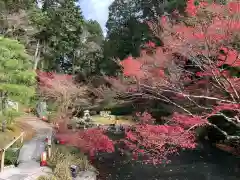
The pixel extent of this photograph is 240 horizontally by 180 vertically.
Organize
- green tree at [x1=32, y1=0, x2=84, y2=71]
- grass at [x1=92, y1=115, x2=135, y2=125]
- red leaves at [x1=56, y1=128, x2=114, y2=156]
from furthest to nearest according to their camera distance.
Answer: green tree at [x1=32, y1=0, x2=84, y2=71] → grass at [x1=92, y1=115, x2=135, y2=125] → red leaves at [x1=56, y1=128, x2=114, y2=156]

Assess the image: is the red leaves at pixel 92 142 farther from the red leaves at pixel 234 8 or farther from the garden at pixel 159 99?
the red leaves at pixel 234 8

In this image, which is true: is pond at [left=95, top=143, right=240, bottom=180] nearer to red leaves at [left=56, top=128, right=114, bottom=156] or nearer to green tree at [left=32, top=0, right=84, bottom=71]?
red leaves at [left=56, top=128, right=114, bottom=156]

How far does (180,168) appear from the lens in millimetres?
11836

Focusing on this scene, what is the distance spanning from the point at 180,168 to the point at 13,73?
7.92 m

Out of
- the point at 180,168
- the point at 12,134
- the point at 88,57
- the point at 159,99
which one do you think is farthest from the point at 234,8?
the point at 88,57

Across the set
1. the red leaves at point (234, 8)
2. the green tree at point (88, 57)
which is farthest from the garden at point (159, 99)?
the green tree at point (88, 57)

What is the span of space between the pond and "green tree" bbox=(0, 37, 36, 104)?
14.5ft

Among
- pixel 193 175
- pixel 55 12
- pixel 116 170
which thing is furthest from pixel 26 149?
pixel 55 12

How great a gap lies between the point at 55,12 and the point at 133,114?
11.5 metres

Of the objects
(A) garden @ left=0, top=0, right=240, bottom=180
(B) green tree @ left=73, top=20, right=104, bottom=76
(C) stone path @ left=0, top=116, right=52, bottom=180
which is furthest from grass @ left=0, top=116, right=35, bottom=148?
(B) green tree @ left=73, top=20, right=104, bottom=76

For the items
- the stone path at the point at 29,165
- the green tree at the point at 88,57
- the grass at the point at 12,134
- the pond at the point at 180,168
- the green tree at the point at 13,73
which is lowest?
the pond at the point at 180,168

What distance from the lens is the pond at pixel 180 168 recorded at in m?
10.8

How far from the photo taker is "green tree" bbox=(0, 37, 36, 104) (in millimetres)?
11219

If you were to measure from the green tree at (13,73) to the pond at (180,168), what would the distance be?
14.5 feet
